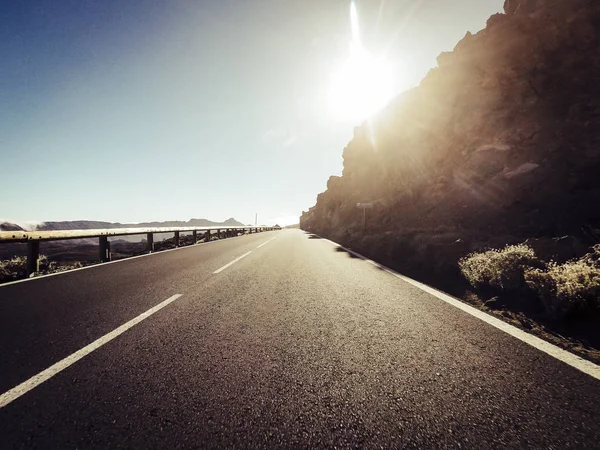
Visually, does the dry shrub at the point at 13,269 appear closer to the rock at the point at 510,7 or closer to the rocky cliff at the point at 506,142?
the rocky cliff at the point at 506,142

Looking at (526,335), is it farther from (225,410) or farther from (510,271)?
(225,410)

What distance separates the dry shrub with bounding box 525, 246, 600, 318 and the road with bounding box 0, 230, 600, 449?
4.25 ft

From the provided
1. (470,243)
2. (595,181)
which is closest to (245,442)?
(470,243)

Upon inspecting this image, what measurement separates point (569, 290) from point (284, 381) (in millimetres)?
4195

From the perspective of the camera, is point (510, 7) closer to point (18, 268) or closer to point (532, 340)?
point (532, 340)

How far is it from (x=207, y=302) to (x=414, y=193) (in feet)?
97.2

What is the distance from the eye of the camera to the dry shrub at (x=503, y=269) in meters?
5.17

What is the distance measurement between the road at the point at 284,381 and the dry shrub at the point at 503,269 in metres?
1.80

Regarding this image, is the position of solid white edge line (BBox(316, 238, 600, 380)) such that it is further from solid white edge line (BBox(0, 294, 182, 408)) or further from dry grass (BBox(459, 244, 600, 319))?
solid white edge line (BBox(0, 294, 182, 408))

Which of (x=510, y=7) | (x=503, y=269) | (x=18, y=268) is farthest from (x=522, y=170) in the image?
(x=18, y=268)

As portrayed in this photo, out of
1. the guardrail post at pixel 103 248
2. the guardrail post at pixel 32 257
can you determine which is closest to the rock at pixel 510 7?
the guardrail post at pixel 103 248

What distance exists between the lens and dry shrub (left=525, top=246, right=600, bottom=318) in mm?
3752

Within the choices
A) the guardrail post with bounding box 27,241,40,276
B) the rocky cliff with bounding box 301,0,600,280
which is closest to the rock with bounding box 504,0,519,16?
the rocky cliff with bounding box 301,0,600,280

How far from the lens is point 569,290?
12.8 ft
